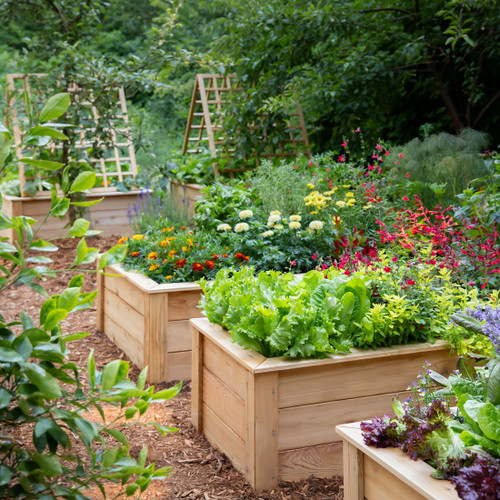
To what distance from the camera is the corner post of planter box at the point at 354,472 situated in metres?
1.92

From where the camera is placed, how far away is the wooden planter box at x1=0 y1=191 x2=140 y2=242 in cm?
713

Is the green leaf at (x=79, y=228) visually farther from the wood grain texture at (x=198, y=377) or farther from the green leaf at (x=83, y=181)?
the wood grain texture at (x=198, y=377)

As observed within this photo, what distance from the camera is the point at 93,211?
7.35 m

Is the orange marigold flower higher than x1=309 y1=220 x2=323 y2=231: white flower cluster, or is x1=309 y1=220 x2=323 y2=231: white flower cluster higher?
x1=309 y1=220 x2=323 y2=231: white flower cluster

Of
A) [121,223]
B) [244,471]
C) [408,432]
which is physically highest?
[121,223]

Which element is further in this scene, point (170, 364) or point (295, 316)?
point (170, 364)

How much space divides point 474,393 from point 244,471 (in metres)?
1.09

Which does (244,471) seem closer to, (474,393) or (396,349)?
(396,349)

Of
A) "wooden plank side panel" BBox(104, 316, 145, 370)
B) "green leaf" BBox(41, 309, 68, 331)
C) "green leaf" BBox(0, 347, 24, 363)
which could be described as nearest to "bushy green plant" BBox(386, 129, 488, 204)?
"wooden plank side panel" BBox(104, 316, 145, 370)

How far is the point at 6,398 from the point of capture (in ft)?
3.99

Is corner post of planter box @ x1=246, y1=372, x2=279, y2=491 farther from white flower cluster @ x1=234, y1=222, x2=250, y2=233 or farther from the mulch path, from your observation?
white flower cluster @ x1=234, y1=222, x2=250, y2=233

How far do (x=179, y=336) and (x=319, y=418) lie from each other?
4.51 ft

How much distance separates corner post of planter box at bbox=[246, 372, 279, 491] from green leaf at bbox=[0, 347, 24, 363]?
52.2 inches

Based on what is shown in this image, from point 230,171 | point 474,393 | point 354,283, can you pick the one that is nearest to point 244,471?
point 354,283
